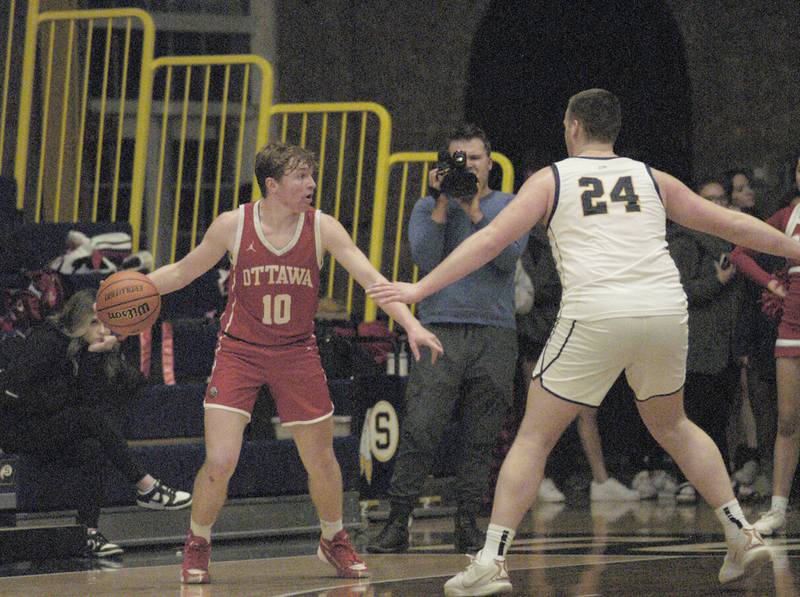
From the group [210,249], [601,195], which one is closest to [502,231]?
[601,195]

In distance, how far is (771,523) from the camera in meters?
7.98

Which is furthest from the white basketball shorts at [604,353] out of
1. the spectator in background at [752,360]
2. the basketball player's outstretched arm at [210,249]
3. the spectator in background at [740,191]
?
the spectator in background at [740,191]

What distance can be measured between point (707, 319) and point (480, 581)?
4514 millimetres

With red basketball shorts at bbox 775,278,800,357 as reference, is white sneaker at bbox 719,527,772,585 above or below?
below

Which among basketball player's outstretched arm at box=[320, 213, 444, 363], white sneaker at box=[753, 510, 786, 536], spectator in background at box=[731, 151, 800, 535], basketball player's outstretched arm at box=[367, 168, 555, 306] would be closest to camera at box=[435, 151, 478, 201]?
basketball player's outstretched arm at box=[320, 213, 444, 363]

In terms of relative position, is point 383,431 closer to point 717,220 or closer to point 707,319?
point 707,319

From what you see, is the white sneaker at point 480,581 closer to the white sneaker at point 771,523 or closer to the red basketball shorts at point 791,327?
the white sneaker at point 771,523

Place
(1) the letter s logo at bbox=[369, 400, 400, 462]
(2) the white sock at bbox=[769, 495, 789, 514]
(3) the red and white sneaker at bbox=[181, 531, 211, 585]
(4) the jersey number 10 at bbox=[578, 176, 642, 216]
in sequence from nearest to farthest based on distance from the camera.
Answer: (4) the jersey number 10 at bbox=[578, 176, 642, 216]
(3) the red and white sneaker at bbox=[181, 531, 211, 585]
(2) the white sock at bbox=[769, 495, 789, 514]
(1) the letter s logo at bbox=[369, 400, 400, 462]

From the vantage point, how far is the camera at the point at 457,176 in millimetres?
7285

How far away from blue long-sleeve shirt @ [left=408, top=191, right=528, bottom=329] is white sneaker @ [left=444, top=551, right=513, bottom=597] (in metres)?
1.92

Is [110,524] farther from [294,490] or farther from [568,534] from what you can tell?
[568,534]

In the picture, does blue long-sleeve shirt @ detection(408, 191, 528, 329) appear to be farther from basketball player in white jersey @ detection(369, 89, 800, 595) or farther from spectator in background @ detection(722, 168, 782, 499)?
spectator in background @ detection(722, 168, 782, 499)

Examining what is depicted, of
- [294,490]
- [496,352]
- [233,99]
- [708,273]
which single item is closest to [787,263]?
[708,273]

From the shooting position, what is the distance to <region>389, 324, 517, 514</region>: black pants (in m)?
7.52
